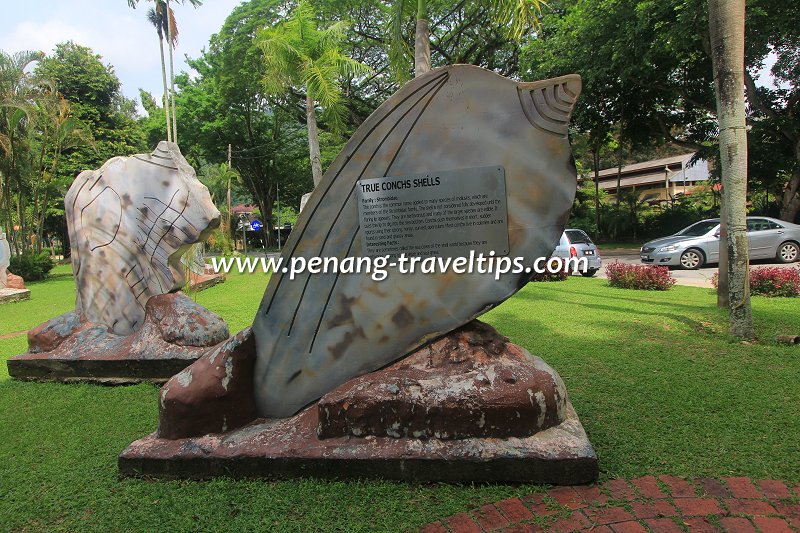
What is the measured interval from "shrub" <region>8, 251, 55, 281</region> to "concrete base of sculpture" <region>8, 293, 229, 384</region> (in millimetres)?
13351

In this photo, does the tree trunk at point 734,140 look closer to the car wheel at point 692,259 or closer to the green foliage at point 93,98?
the car wheel at point 692,259

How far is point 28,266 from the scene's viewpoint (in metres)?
16.0

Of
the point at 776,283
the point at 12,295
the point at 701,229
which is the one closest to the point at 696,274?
the point at 701,229

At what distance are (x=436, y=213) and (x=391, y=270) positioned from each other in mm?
443

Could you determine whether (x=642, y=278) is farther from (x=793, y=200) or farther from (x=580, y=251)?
(x=793, y=200)

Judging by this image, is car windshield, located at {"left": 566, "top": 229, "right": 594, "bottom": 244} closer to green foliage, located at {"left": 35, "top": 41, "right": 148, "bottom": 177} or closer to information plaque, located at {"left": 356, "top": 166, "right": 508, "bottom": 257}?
information plaque, located at {"left": 356, "top": 166, "right": 508, "bottom": 257}

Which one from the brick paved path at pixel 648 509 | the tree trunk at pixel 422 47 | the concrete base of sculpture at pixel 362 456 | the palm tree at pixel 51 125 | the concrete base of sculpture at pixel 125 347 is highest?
the palm tree at pixel 51 125

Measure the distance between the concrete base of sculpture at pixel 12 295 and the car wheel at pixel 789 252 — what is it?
18.6 m

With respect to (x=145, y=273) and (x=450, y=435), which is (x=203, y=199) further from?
(x=450, y=435)

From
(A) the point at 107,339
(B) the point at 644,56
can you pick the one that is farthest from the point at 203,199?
(B) the point at 644,56

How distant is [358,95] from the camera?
23.3 meters

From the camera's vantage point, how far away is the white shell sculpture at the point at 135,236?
5.26 meters

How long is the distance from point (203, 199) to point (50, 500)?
3263 mm

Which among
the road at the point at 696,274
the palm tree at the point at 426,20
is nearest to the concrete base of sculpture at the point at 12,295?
the palm tree at the point at 426,20
